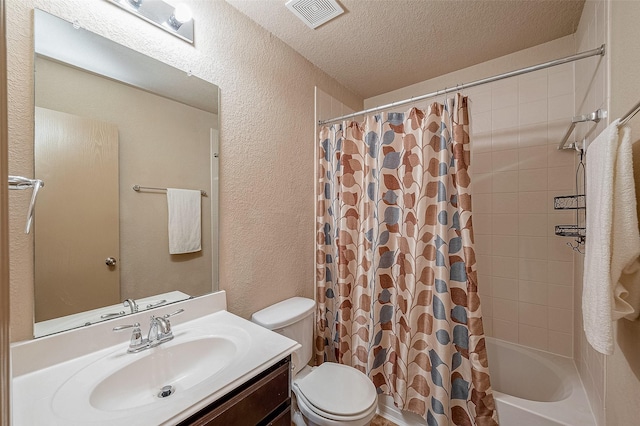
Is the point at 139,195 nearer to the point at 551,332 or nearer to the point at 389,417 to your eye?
the point at 389,417

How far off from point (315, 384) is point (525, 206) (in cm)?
184

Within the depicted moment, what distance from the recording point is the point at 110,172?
1.02m

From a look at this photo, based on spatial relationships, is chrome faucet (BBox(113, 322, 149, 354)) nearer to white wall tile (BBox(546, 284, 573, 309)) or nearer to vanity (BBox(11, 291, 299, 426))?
vanity (BBox(11, 291, 299, 426))

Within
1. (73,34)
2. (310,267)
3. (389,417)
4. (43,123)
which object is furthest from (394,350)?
(73,34)

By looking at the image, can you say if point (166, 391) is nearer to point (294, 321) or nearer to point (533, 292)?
point (294, 321)

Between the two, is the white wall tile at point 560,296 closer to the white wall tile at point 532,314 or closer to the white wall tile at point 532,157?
the white wall tile at point 532,314

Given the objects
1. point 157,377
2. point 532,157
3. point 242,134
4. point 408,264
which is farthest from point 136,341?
point 532,157

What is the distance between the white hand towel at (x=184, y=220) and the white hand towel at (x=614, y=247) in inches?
59.3

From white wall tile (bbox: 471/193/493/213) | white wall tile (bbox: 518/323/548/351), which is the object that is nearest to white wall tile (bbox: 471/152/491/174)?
white wall tile (bbox: 471/193/493/213)

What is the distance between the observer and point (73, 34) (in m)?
0.93

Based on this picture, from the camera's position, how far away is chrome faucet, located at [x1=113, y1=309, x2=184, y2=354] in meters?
0.97

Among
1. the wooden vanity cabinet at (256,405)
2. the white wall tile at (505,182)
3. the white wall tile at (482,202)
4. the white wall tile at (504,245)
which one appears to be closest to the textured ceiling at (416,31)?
the white wall tile at (505,182)

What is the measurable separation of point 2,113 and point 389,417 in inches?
84.3

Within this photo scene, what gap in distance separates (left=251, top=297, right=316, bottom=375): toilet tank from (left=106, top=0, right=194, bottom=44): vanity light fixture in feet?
4.78
